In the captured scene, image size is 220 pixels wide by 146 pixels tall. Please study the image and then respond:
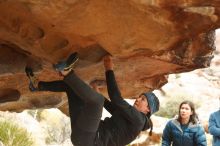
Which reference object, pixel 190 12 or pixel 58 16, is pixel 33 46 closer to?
pixel 58 16

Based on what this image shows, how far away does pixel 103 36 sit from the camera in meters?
5.03

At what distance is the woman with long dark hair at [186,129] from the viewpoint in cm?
639

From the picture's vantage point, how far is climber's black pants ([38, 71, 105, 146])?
15.7 ft

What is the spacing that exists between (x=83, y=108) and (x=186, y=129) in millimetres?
2014

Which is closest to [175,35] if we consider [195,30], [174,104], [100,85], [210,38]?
[195,30]

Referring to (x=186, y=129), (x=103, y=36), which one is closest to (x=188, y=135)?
(x=186, y=129)

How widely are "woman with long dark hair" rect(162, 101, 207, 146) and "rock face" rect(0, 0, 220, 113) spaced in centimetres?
62

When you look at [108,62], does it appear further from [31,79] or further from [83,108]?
[31,79]

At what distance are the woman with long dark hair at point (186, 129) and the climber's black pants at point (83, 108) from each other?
66.7 inches

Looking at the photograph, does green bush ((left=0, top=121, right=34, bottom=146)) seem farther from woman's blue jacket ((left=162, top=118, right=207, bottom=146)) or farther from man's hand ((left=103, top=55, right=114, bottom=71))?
man's hand ((left=103, top=55, right=114, bottom=71))

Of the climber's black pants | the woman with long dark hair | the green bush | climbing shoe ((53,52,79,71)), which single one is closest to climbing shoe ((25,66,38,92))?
the climber's black pants

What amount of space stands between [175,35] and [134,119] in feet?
3.56

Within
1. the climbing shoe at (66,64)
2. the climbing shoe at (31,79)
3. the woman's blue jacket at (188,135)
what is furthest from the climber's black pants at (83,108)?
the woman's blue jacket at (188,135)

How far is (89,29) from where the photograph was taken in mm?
4891
